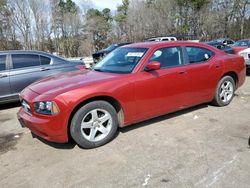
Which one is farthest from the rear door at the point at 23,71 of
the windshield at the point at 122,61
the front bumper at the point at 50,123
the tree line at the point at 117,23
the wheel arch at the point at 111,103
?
the tree line at the point at 117,23

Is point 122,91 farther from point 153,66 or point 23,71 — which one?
point 23,71

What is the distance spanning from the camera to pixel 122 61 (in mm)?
4410

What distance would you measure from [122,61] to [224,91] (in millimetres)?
2520

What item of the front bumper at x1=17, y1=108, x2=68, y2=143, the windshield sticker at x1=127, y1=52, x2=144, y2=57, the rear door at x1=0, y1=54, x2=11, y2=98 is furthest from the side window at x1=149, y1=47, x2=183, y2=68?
the rear door at x1=0, y1=54, x2=11, y2=98

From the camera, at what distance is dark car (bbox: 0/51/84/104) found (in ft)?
19.5

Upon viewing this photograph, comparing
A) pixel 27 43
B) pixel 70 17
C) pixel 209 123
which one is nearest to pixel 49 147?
pixel 209 123

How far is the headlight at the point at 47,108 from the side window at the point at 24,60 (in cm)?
320

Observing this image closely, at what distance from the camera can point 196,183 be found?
2734mm

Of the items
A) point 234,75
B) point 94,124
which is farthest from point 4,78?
point 234,75

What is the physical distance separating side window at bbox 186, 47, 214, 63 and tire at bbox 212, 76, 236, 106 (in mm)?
648

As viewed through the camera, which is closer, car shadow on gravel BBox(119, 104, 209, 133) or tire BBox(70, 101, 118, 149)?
tire BBox(70, 101, 118, 149)

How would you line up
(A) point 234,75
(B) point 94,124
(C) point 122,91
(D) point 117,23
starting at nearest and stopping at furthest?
(B) point 94,124, (C) point 122,91, (A) point 234,75, (D) point 117,23

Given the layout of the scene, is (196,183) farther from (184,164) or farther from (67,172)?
(67,172)

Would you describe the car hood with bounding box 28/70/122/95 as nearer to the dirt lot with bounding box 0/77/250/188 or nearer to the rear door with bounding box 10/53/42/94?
the dirt lot with bounding box 0/77/250/188
